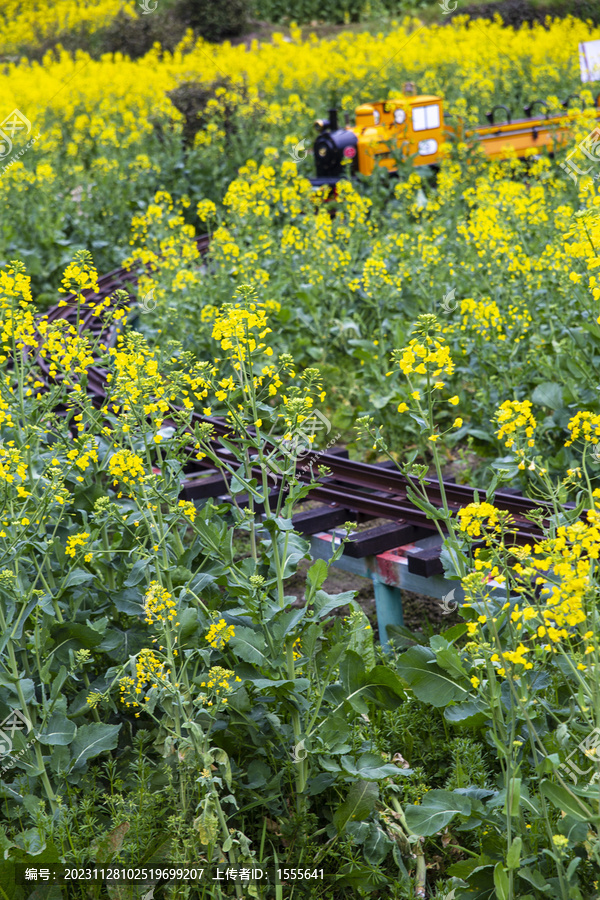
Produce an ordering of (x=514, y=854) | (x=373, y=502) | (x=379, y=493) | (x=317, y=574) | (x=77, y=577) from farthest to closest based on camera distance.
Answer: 1. (x=379, y=493)
2. (x=373, y=502)
3. (x=77, y=577)
4. (x=317, y=574)
5. (x=514, y=854)

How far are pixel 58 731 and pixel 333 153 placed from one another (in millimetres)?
8999

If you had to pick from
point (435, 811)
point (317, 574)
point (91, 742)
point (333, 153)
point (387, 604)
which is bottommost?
point (387, 604)

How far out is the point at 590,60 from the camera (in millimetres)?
Answer: 13164

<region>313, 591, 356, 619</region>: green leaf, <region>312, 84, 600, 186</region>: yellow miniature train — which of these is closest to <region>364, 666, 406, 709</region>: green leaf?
<region>313, 591, 356, 619</region>: green leaf

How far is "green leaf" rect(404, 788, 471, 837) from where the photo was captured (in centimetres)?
248

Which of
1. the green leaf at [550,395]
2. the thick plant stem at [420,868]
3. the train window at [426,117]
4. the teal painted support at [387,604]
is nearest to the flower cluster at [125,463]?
the thick plant stem at [420,868]

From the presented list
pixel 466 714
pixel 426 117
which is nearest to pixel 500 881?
pixel 466 714

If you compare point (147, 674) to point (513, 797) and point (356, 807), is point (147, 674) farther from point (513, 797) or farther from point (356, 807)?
point (513, 797)

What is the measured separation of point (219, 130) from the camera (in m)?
11.8

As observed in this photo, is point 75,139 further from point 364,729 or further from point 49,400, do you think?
point 364,729

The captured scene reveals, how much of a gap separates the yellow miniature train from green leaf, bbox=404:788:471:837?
352 inches

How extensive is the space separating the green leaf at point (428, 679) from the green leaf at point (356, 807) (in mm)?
403

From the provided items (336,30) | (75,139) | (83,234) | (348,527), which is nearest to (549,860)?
(348,527)

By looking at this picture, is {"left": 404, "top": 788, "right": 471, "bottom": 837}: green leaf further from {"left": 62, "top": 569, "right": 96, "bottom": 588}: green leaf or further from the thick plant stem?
{"left": 62, "top": 569, "right": 96, "bottom": 588}: green leaf
